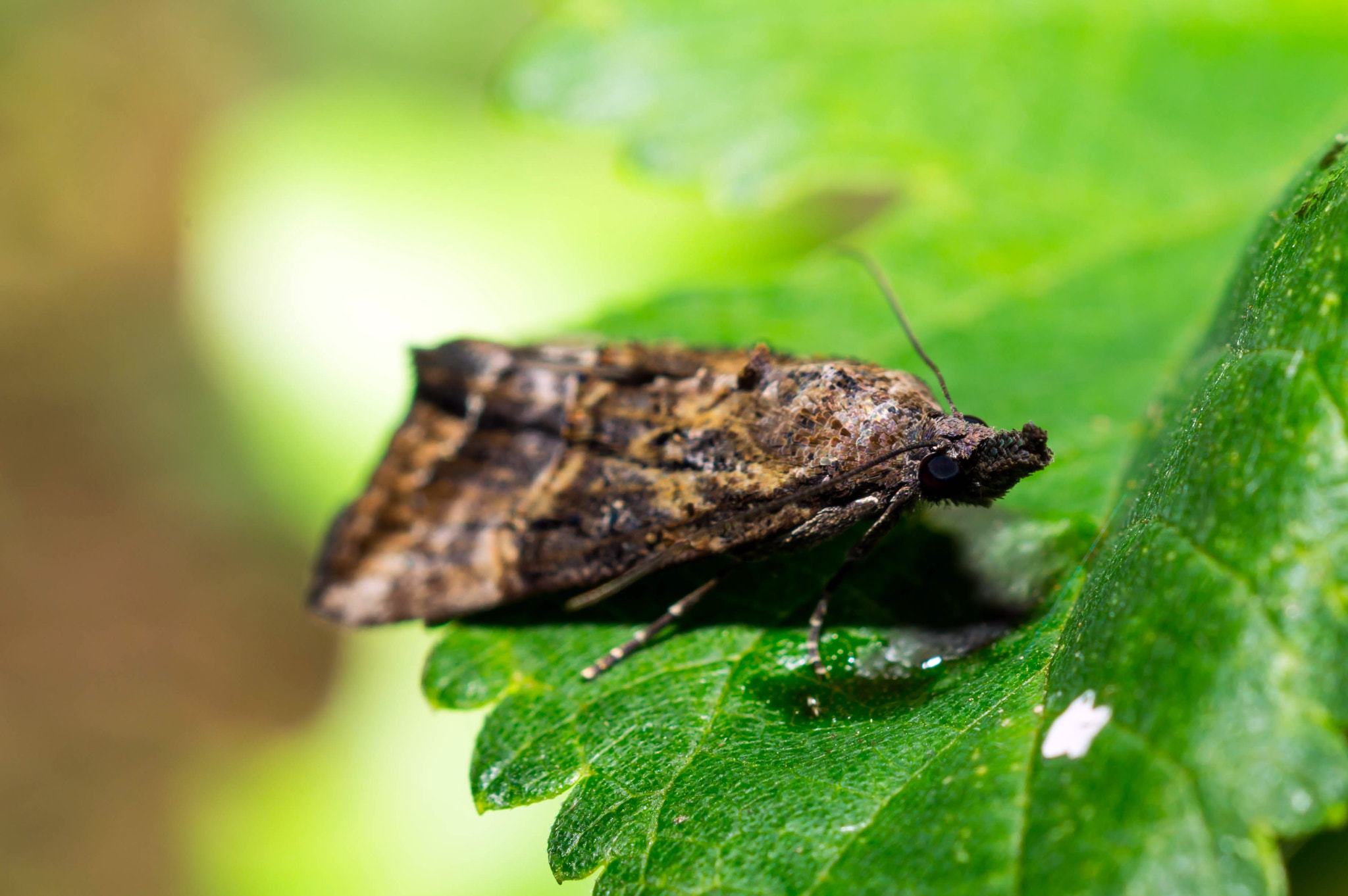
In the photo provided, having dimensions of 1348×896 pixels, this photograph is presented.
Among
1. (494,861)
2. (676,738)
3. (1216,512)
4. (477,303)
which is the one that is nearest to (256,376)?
(477,303)

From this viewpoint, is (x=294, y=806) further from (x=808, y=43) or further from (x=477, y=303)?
(x=808, y=43)

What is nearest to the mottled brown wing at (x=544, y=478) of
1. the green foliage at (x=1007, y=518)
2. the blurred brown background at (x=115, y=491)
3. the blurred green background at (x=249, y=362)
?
the green foliage at (x=1007, y=518)

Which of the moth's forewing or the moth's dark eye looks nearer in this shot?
the moth's dark eye

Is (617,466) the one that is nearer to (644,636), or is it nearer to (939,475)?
(644,636)

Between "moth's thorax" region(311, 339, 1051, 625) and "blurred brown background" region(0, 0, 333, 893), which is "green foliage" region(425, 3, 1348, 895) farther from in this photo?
"blurred brown background" region(0, 0, 333, 893)

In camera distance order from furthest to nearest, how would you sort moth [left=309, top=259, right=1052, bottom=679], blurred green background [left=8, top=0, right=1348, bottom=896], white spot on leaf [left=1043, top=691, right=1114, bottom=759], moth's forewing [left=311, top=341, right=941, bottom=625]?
blurred green background [left=8, top=0, right=1348, bottom=896]
moth's forewing [left=311, top=341, right=941, bottom=625]
moth [left=309, top=259, right=1052, bottom=679]
white spot on leaf [left=1043, top=691, right=1114, bottom=759]

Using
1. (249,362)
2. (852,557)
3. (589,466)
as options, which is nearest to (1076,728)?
(852,557)

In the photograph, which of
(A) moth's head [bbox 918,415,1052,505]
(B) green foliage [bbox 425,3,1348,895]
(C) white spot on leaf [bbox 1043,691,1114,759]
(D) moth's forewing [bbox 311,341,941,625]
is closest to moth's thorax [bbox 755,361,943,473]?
(D) moth's forewing [bbox 311,341,941,625]
